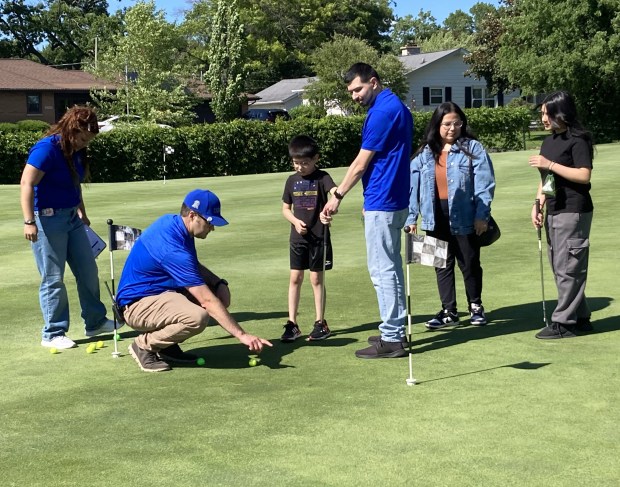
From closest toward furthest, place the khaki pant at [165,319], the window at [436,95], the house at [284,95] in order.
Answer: the khaki pant at [165,319], the window at [436,95], the house at [284,95]

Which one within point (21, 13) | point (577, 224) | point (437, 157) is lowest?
point (577, 224)

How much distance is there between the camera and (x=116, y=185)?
29141mm

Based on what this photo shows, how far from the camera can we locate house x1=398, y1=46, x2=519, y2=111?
248 feet

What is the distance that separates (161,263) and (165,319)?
0.42 metres

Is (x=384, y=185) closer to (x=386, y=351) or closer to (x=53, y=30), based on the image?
(x=386, y=351)

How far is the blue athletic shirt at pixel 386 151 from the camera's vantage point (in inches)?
281

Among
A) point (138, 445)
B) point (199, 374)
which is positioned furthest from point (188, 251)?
point (138, 445)

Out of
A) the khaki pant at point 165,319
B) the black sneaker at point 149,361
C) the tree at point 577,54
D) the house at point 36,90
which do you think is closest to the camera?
the khaki pant at point 165,319

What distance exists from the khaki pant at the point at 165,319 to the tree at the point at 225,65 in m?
56.2

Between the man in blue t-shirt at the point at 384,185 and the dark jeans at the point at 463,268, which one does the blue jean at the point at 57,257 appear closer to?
Answer: the man in blue t-shirt at the point at 384,185

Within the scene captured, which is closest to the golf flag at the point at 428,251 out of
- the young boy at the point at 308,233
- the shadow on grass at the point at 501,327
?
the shadow on grass at the point at 501,327

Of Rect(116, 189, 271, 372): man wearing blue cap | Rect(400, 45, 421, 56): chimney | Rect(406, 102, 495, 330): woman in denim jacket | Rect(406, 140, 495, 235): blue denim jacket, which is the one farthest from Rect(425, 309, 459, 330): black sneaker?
Rect(400, 45, 421, 56): chimney

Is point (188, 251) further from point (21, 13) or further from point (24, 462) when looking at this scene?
point (21, 13)

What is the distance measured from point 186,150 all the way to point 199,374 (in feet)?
88.0
